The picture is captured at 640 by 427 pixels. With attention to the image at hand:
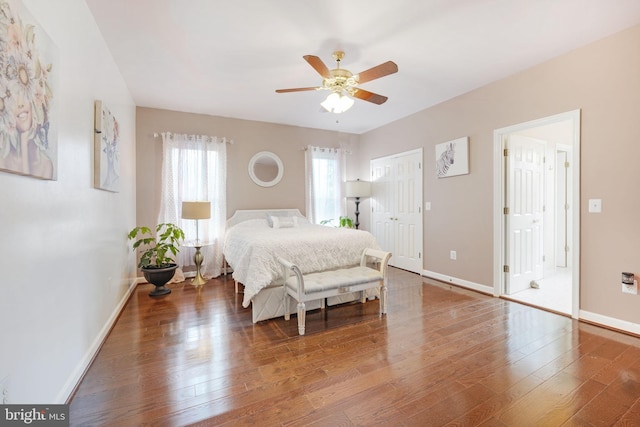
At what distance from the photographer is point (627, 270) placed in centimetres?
239

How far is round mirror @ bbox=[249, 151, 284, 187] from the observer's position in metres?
4.80

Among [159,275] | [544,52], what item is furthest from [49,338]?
[544,52]

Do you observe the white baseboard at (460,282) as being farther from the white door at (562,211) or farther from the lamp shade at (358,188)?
the white door at (562,211)

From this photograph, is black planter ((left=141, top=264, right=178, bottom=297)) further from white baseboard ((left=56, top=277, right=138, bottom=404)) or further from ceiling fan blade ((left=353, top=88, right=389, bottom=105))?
ceiling fan blade ((left=353, top=88, right=389, bottom=105))

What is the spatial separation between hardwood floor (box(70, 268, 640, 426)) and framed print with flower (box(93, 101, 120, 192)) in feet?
4.44

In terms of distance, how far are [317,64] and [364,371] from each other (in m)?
2.37

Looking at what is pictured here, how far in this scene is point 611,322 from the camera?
8.09 feet

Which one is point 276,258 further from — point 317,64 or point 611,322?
point 611,322

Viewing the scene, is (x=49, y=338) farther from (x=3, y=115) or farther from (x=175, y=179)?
(x=175, y=179)

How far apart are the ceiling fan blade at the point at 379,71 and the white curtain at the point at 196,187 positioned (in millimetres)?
2836

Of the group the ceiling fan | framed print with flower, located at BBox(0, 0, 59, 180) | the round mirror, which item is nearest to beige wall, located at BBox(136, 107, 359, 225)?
the round mirror

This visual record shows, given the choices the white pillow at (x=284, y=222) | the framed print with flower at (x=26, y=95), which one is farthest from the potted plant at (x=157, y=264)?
the framed print with flower at (x=26, y=95)

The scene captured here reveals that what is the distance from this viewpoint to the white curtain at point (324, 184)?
17.0 ft

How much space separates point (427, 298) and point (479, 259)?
92cm
